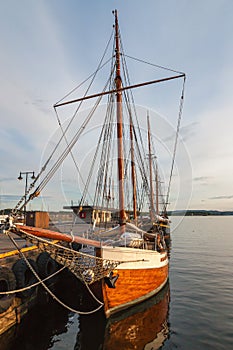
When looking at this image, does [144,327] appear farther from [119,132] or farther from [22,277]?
[119,132]

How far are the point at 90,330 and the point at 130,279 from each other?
264cm

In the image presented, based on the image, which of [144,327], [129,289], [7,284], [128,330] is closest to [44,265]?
[7,284]

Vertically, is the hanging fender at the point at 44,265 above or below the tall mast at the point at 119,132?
below

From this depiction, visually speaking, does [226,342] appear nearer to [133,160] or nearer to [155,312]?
[155,312]

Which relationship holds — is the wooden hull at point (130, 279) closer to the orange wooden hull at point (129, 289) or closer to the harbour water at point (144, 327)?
the orange wooden hull at point (129, 289)

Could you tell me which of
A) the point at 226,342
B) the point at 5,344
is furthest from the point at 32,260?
the point at 226,342

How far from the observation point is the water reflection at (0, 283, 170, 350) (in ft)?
31.3

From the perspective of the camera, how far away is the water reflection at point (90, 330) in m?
9.53

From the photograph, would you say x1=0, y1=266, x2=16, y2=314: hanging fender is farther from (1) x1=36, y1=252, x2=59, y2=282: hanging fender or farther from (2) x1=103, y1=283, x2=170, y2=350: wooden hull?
(2) x1=103, y1=283, x2=170, y2=350: wooden hull

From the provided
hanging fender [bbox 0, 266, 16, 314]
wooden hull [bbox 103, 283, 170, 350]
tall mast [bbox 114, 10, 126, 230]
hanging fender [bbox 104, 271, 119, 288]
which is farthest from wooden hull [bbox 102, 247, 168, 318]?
hanging fender [bbox 0, 266, 16, 314]

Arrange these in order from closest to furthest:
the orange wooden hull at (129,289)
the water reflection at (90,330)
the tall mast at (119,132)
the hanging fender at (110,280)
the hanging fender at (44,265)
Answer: the water reflection at (90,330), the hanging fender at (110,280), the orange wooden hull at (129,289), the hanging fender at (44,265), the tall mast at (119,132)

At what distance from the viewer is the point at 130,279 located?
1163cm

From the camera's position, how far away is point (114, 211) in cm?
5134

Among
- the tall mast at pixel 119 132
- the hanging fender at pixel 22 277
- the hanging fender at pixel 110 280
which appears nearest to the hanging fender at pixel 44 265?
the hanging fender at pixel 22 277
